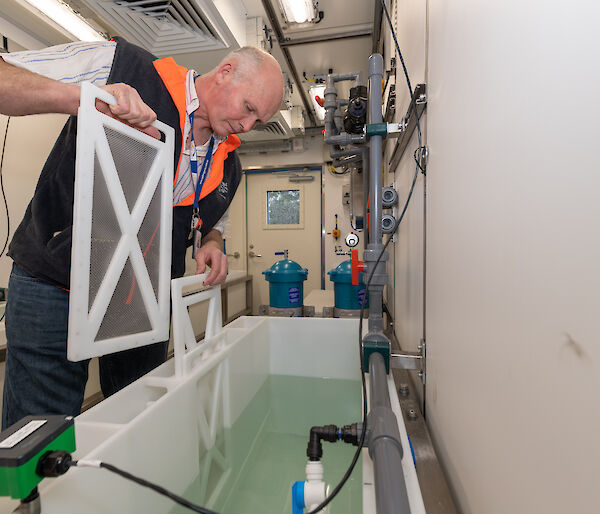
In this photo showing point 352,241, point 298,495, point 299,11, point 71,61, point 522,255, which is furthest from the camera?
point 299,11

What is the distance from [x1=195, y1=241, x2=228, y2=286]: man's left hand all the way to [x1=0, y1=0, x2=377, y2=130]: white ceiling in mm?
1456

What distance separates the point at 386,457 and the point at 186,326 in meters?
0.61

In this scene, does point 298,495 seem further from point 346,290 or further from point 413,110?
point 346,290

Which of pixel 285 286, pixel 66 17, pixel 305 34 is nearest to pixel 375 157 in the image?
pixel 285 286

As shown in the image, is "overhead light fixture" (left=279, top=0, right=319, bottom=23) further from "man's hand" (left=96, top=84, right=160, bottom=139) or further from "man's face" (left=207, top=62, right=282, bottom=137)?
"man's hand" (left=96, top=84, right=160, bottom=139)

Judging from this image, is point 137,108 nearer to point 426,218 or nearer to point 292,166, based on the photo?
point 426,218

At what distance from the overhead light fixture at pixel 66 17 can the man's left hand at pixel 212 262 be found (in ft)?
4.99

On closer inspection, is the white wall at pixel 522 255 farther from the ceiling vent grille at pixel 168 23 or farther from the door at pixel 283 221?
the door at pixel 283 221

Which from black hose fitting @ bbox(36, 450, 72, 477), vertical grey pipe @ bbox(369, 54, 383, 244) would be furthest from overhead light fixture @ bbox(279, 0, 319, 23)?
black hose fitting @ bbox(36, 450, 72, 477)

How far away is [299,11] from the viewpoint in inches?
81.4

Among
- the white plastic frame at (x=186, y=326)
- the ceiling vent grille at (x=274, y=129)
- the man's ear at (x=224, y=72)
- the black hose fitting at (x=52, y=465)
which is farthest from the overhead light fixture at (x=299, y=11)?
the black hose fitting at (x=52, y=465)

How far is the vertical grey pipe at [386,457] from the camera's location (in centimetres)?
36

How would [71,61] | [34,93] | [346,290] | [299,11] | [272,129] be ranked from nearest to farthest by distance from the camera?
[34,93], [71,61], [346,290], [299,11], [272,129]

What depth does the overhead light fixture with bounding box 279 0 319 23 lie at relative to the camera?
198 centimetres
